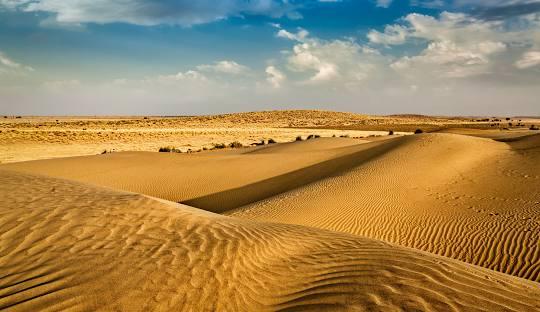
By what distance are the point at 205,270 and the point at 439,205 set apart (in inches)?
361

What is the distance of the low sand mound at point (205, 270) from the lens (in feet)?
11.8

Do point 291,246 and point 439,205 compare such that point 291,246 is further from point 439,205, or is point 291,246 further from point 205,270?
point 439,205

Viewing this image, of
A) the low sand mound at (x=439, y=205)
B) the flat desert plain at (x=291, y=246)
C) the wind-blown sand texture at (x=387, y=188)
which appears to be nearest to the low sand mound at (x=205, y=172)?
the wind-blown sand texture at (x=387, y=188)

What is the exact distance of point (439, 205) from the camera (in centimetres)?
1121

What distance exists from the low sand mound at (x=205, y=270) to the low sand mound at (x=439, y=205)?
3435 mm

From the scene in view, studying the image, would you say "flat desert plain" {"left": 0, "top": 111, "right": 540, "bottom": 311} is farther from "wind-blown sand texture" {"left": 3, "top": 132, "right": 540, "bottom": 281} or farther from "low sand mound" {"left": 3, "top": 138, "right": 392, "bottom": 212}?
"low sand mound" {"left": 3, "top": 138, "right": 392, "bottom": 212}

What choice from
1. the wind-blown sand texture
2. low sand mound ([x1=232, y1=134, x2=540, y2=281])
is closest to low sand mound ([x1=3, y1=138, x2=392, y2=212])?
the wind-blown sand texture

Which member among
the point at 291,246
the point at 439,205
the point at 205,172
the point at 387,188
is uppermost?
the point at 291,246

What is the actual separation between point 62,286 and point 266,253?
2562 millimetres

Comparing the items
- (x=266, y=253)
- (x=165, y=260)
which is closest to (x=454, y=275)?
(x=266, y=253)

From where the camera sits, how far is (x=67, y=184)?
8.61m

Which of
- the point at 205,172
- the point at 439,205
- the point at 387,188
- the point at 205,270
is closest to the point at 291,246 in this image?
the point at 205,270

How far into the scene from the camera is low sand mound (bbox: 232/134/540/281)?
320 inches

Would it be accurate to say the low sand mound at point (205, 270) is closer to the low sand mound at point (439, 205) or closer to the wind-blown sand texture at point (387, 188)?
the low sand mound at point (439, 205)
